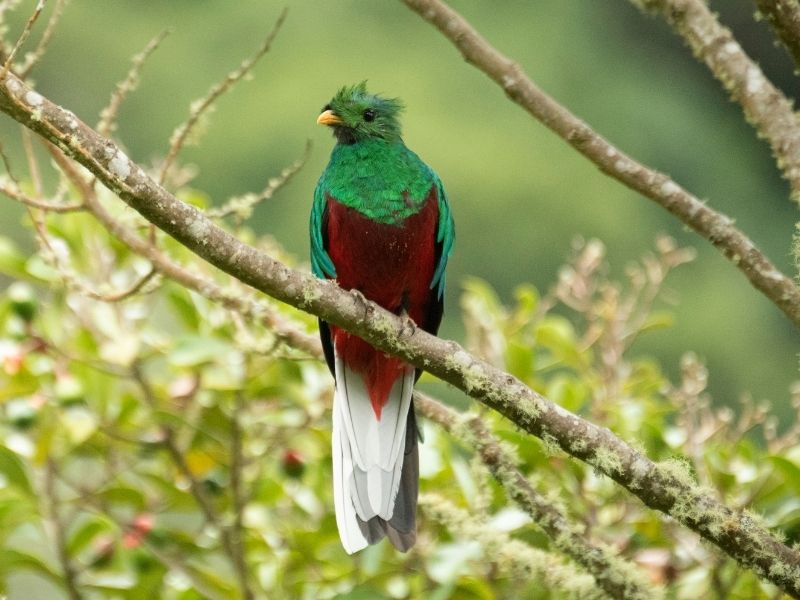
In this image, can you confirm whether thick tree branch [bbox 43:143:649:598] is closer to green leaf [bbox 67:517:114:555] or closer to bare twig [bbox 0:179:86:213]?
bare twig [bbox 0:179:86:213]

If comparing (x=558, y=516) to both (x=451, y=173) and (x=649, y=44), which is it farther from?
(x=649, y=44)

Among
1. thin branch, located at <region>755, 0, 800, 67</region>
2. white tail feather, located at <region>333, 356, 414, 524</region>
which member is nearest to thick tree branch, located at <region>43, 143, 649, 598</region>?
white tail feather, located at <region>333, 356, 414, 524</region>

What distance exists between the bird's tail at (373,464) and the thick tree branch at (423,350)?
0.56 meters

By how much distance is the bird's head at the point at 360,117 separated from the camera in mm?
3568

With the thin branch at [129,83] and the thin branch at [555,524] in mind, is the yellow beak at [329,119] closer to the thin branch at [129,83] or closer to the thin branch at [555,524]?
the thin branch at [129,83]

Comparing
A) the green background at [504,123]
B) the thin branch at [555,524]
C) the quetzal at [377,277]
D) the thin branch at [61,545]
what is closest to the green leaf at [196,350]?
the quetzal at [377,277]

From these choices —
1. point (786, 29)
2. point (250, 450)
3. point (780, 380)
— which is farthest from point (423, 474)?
point (780, 380)

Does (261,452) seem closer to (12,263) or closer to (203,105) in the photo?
(12,263)

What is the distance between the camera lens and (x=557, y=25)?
48.6ft

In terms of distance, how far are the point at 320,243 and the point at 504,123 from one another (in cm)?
1072

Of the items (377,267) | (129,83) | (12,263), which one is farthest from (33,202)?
(377,267)

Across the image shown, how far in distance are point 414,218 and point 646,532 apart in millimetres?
1036

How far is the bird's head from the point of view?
3568 mm

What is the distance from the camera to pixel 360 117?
3.60 meters
